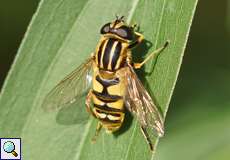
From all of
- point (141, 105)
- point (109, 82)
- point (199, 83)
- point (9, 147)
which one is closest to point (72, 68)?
point (109, 82)

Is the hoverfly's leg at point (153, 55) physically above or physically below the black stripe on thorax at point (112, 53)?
below

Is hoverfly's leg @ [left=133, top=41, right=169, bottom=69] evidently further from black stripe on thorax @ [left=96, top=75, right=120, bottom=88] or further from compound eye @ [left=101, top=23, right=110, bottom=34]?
compound eye @ [left=101, top=23, right=110, bottom=34]

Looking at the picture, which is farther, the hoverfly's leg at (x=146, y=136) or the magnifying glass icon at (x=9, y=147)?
the magnifying glass icon at (x=9, y=147)

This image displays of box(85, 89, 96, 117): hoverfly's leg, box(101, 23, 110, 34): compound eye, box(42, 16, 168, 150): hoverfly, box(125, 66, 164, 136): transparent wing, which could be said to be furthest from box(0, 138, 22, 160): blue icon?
box(101, 23, 110, 34): compound eye

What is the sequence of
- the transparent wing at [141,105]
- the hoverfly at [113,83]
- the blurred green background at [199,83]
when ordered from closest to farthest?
the transparent wing at [141,105], the hoverfly at [113,83], the blurred green background at [199,83]

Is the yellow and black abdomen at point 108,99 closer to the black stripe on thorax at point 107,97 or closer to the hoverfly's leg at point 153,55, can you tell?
the black stripe on thorax at point 107,97

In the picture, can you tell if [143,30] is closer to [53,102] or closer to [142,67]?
[142,67]

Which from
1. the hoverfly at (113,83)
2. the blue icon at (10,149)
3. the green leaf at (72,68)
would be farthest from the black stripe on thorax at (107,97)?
the blue icon at (10,149)

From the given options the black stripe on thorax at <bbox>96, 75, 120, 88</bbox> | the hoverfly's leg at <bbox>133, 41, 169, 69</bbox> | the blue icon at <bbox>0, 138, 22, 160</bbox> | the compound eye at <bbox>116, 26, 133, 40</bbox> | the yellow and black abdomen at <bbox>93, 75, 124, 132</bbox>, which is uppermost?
the compound eye at <bbox>116, 26, 133, 40</bbox>
